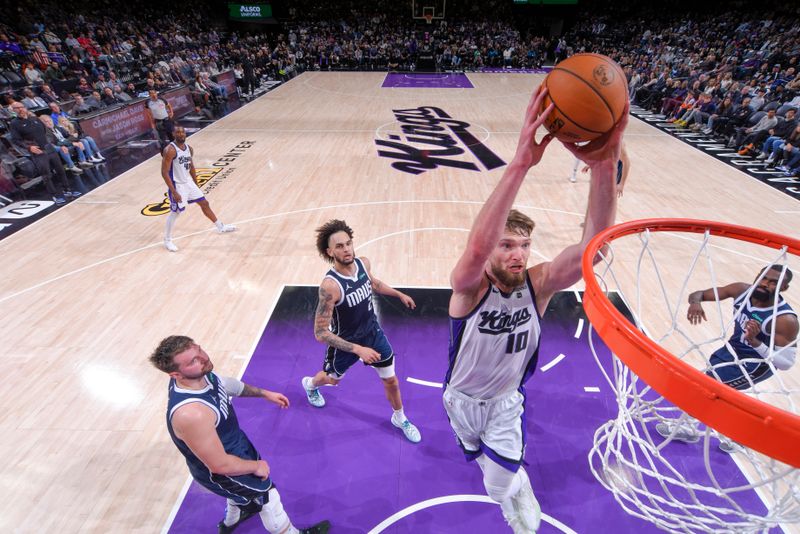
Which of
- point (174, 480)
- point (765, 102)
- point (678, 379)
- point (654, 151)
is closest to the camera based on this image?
point (678, 379)

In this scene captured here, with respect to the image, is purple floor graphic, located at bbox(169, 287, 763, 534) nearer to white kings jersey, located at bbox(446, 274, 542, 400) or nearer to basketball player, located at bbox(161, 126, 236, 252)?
white kings jersey, located at bbox(446, 274, 542, 400)

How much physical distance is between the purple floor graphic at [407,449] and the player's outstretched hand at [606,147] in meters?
2.40

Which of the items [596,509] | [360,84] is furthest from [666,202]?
[360,84]

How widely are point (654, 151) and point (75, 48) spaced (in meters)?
18.4

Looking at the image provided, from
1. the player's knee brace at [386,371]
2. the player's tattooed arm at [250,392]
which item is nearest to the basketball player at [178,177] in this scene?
the player's tattooed arm at [250,392]

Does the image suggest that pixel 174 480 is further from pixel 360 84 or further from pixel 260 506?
pixel 360 84

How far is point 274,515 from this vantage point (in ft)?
8.25

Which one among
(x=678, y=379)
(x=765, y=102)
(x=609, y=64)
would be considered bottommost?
(x=765, y=102)

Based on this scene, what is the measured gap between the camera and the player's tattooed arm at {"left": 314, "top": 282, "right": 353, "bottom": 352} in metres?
2.91

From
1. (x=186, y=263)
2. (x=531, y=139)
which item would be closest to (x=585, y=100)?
(x=531, y=139)

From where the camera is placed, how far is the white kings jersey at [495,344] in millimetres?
2146

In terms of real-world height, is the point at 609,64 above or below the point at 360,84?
above

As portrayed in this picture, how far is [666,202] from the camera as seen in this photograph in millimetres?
7746

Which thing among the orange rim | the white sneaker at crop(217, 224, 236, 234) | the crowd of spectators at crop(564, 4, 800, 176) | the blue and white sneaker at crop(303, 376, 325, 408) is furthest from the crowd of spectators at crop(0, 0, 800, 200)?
the orange rim
